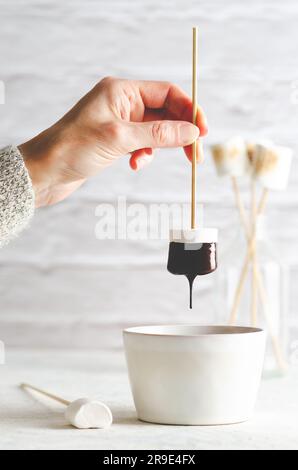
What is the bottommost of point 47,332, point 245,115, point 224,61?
point 47,332

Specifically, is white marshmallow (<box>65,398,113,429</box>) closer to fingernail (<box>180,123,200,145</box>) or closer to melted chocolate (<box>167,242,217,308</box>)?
melted chocolate (<box>167,242,217,308</box>)

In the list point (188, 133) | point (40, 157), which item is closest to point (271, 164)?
point (188, 133)

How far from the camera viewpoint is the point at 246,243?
53.7 inches

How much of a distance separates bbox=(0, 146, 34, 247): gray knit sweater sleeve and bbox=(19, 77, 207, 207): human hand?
4 centimetres

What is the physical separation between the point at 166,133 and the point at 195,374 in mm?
367

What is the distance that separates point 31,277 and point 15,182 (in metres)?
0.74

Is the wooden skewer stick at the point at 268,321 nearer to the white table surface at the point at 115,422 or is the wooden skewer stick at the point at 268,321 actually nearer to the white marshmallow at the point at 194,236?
the white table surface at the point at 115,422

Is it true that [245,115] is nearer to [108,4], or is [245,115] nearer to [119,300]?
[108,4]

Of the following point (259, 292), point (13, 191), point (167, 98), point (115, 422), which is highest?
point (167, 98)

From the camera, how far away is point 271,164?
133 centimetres

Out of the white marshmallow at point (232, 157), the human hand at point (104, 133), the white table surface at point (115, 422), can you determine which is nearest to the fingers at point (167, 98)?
the human hand at point (104, 133)

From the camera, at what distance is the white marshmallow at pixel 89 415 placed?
2.75 ft

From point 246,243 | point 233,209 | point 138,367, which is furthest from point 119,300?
point 138,367

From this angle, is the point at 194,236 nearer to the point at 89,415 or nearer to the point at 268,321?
the point at 89,415
